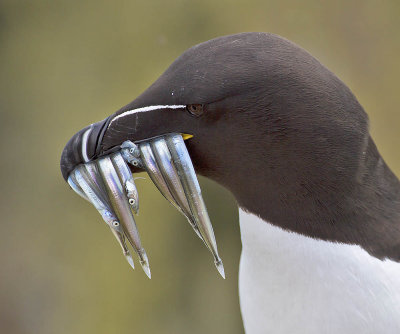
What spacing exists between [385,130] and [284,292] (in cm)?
287

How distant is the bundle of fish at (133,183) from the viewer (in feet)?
6.06

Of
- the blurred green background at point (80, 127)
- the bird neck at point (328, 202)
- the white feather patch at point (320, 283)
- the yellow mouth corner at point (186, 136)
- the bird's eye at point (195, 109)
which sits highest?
the bird's eye at point (195, 109)

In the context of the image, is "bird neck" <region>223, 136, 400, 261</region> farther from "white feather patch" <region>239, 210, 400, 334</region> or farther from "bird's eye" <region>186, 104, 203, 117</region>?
"bird's eye" <region>186, 104, 203, 117</region>

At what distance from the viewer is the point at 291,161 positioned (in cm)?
185

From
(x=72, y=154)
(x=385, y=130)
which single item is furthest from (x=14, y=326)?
(x=72, y=154)

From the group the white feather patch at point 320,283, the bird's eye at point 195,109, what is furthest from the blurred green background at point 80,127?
the bird's eye at point 195,109

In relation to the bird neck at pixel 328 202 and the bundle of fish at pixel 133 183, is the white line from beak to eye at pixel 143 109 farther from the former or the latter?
the bird neck at pixel 328 202

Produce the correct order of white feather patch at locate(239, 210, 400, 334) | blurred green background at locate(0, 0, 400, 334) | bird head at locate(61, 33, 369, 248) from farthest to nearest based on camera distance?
blurred green background at locate(0, 0, 400, 334) < white feather patch at locate(239, 210, 400, 334) < bird head at locate(61, 33, 369, 248)

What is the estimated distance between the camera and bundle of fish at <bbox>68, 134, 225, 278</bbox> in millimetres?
1848

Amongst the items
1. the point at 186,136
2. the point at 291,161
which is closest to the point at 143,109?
the point at 186,136

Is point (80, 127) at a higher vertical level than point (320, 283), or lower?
lower

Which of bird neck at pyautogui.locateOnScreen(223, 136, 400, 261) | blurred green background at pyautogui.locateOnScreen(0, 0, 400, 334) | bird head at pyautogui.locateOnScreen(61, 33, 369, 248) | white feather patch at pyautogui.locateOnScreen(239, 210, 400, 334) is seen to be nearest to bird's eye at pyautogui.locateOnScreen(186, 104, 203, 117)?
bird head at pyautogui.locateOnScreen(61, 33, 369, 248)

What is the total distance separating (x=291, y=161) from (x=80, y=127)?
258 centimetres

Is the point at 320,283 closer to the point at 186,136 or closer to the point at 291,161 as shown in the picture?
the point at 291,161
